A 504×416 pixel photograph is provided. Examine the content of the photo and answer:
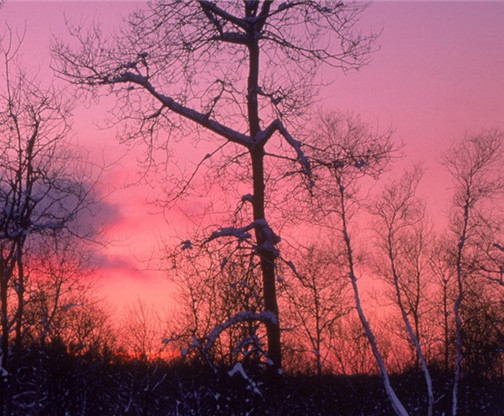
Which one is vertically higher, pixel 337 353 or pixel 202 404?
pixel 337 353

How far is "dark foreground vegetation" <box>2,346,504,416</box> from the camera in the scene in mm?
19016

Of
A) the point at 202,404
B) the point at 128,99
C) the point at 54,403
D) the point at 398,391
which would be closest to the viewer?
the point at 128,99

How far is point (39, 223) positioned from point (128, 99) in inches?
144

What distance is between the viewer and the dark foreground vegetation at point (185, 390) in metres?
19.0

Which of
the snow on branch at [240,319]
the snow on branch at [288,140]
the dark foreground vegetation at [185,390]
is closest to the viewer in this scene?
the snow on branch at [240,319]

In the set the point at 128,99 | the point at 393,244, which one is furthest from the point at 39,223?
the point at 393,244

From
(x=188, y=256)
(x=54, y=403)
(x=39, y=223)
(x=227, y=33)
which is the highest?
(x=227, y=33)

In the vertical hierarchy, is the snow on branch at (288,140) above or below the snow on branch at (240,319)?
above

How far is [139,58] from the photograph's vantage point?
39.9 feet

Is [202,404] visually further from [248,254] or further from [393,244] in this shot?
[248,254]

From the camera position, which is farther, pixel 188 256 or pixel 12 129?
pixel 12 129

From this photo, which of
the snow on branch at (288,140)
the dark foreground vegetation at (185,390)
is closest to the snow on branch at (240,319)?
the snow on branch at (288,140)

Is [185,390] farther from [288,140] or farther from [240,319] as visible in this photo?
[288,140]

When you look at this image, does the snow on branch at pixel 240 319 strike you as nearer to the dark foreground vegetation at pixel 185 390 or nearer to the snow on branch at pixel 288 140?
the snow on branch at pixel 288 140
